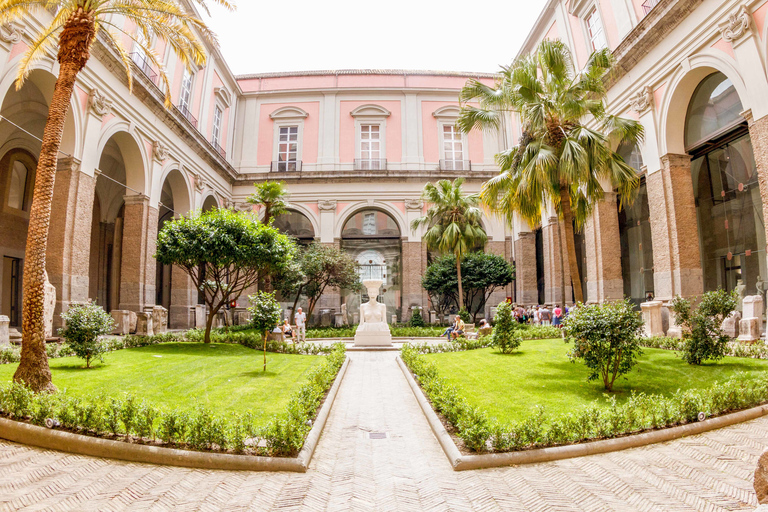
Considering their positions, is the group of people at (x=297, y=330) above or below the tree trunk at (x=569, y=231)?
below

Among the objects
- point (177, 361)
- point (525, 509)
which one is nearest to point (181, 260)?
point (177, 361)

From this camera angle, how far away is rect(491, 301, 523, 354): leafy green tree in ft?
42.3

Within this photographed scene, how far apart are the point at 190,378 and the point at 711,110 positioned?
17.9 metres

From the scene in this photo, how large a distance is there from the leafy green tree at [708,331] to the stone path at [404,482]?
3.78 metres

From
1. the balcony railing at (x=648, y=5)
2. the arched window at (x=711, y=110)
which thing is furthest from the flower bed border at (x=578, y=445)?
the balcony railing at (x=648, y=5)

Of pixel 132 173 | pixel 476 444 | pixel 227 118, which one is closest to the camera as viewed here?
pixel 476 444

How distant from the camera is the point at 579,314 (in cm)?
796

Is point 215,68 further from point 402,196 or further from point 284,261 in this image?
point 284,261

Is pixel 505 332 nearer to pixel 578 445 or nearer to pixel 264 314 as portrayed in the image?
pixel 264 314

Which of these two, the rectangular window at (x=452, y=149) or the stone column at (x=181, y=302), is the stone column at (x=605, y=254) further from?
the stone column at (x=181, y=302)

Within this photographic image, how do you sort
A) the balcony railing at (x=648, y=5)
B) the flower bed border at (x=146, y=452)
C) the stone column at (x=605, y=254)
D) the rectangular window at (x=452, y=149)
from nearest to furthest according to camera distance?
the flower bed border at (x=146, y=452), the balcony railing at (x=648, y=5), the stone column at (x=605, y=254), the rectangular window at (x=452, y=149)

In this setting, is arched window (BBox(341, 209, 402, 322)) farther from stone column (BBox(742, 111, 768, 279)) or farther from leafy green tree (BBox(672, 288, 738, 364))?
leafy green tree (BBox(672, 288, 738, 364))

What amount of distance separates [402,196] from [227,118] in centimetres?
1294

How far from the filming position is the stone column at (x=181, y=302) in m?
23.2
